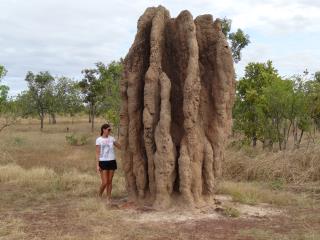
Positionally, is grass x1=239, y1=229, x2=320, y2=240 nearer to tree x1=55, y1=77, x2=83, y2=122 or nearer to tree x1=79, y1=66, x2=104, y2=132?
tree x1=79, y1=66, x2=104, y2=132

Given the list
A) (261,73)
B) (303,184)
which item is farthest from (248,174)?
(261,73)

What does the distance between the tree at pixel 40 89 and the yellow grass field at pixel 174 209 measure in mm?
21799

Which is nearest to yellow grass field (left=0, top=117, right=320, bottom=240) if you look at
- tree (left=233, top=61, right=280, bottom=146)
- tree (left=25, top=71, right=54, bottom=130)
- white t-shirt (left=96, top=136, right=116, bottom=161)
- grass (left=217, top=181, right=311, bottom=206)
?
grass (left=217, top=181, right=311, bottom=206)

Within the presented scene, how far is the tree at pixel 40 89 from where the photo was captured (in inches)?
1406

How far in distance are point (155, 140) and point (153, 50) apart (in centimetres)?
166

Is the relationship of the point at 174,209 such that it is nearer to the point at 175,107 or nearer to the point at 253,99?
the point at 175,107

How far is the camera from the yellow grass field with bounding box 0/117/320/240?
7.34 metres

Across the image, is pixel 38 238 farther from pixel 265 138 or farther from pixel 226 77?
pixel 265 138

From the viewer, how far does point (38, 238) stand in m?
6.98

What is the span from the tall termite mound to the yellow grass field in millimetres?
582

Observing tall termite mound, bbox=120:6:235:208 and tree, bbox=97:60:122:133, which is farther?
tree, bbox=97:60:122:133

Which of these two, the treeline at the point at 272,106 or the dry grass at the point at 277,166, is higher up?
the treeline at the point at 272,106

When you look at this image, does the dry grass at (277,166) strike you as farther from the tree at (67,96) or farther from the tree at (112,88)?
the tree at (67,96)

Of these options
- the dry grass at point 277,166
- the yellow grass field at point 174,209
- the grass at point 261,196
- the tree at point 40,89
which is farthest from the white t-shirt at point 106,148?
the tree at point 40,89
